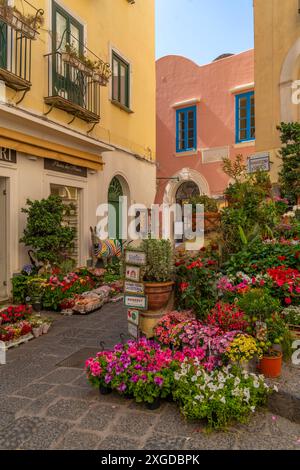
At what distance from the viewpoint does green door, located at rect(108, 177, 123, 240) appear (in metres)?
11.6

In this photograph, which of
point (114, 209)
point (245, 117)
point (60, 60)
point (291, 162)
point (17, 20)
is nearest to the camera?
point (17, 20)

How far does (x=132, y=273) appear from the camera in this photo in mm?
4680

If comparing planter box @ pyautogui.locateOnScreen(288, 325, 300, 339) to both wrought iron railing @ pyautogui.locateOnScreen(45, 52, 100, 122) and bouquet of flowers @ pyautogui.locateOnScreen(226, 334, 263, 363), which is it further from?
wrought iron railing @ pyautogui.locateOnScreen(45, 52, 100, 122)

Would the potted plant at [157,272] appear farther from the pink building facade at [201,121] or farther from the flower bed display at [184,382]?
the pink building facade at [201,121]

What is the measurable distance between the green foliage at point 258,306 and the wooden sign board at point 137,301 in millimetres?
1083

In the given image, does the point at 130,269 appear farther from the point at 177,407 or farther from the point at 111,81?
the point at 111,81

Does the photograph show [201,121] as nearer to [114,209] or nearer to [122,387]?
[114,209]

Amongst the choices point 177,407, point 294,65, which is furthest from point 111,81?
point 177,407

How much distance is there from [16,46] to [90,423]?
7193mm

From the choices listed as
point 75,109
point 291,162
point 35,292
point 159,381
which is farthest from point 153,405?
point 291,162

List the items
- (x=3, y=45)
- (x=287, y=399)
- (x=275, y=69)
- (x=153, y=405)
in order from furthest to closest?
(x=275, y=69), (x=3, y=45), (x=153, y=405), (x=287, y=399)

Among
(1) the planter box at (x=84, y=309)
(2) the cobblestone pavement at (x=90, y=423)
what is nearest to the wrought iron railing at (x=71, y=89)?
(1) the planter box at (x=84, y=309)

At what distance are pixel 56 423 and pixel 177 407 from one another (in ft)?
3.50

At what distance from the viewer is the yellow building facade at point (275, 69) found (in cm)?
1044
